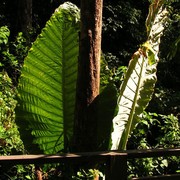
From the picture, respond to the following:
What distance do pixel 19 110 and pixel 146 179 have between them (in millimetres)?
1654

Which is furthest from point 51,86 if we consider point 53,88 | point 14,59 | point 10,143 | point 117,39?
point 117,39

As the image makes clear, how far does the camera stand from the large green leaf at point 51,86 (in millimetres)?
4059

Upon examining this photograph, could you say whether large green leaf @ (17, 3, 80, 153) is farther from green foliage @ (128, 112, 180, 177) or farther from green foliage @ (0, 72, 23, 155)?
green foliage @ (128, 112, 180, 177)

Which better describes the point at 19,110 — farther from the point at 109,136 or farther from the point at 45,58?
the point at 109,136

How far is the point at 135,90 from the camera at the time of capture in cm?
445

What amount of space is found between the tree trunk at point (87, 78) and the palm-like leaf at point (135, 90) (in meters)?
0.59

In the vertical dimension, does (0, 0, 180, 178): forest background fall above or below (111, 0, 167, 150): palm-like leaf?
above

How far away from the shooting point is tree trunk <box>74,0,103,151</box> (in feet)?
11.9

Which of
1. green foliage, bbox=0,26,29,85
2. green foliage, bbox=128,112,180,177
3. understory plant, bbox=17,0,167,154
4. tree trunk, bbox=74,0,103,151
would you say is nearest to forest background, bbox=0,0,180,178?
green foliage, bbox=0,26,29,85

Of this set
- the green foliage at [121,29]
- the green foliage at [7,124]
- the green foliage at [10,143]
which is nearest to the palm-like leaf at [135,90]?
the green foliage at [10,143]

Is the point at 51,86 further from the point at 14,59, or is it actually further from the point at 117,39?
the point at 117,39

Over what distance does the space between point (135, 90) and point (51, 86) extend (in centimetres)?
98

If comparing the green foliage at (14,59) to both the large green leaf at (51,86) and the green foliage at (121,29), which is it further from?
the green foliage at (121,29)

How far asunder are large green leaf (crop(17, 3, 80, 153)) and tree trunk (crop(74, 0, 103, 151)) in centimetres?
42
